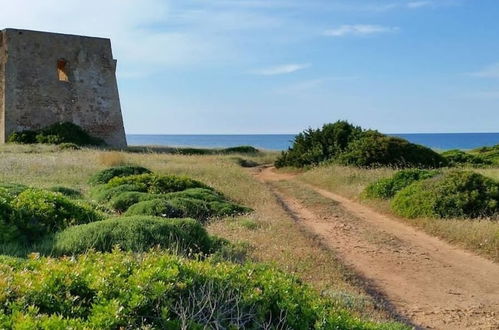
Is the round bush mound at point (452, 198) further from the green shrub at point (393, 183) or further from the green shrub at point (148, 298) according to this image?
the green shrub at point (148, 298)

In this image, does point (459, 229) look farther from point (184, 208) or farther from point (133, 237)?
point (133, 237)

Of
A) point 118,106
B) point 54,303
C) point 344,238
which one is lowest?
point 344,238

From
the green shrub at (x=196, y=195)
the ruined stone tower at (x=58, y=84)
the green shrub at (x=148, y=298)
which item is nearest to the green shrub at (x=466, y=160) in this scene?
the green shrub at (x=196, y=195)

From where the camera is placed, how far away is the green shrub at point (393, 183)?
47.4ft

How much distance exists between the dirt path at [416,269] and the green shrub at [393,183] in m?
1.85

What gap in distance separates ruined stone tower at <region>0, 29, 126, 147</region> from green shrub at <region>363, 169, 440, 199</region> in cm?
1990

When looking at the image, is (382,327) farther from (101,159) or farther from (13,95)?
(13,95)

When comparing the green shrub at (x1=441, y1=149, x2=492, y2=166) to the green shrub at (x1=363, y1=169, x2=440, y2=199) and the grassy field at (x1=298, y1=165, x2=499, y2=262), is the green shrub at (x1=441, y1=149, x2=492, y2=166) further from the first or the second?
the green shrub at (x1=363, y1=169, x2=440, y2=199)

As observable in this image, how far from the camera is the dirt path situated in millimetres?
6660

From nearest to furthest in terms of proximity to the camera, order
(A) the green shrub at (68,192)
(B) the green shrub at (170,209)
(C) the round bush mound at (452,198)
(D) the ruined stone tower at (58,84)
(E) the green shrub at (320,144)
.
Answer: (B) the green shrub at (170,209) < (C) the round bush mound at (452,198) < (A) the green shrub at (68,192) < (E) the green shrub at (320,144) < (D) the ruined stone tower at (58,84)

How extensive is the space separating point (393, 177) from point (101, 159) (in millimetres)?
9698

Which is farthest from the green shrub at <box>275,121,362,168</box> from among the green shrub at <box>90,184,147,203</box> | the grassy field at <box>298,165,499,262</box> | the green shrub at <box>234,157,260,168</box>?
the green shrub at <box>90,184,147,203</box>

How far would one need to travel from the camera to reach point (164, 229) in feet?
26.3

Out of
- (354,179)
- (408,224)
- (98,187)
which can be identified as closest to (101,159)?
(98,187)
